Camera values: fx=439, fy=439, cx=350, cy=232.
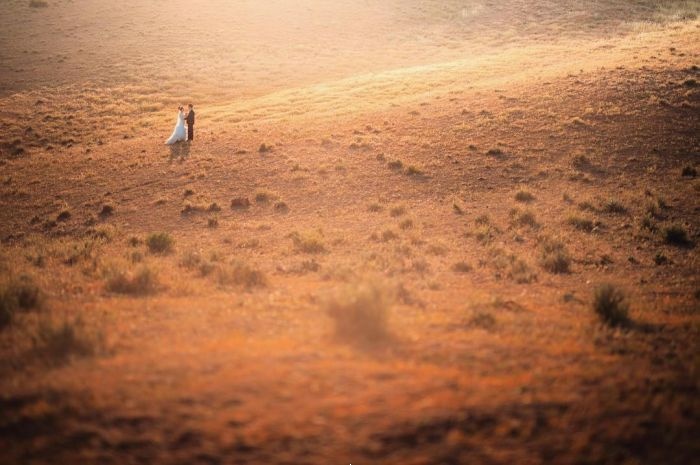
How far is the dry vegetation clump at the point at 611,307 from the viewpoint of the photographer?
7102 mm

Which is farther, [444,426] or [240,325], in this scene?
[240,325]

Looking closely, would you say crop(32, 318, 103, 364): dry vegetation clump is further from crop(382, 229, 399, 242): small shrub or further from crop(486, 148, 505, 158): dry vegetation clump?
crop(486, 148, 505, 158): dry vegetation clump

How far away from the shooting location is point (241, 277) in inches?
377

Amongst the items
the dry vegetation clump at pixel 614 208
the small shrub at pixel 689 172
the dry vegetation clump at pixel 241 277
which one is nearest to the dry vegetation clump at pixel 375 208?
the dry vegetation clump at pixel 241 277

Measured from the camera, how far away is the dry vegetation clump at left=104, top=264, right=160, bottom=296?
8.71 m

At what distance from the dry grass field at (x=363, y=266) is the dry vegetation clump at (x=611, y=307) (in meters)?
0.03

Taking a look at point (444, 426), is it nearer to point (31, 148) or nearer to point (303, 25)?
point (31, 148)

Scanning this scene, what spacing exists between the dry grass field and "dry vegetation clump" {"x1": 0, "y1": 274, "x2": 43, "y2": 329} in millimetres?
67

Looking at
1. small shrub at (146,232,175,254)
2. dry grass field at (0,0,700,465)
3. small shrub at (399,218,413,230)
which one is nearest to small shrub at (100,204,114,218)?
dry grass field at (0,0,700,465)

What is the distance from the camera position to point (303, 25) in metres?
56.9

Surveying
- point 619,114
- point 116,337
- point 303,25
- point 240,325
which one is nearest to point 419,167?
point 619,114

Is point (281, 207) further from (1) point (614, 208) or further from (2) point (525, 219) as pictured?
(1) point (614, 208)

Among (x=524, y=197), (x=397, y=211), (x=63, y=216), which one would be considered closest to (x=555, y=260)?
(x=524, y=197)

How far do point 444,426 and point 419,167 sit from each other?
599 inches
